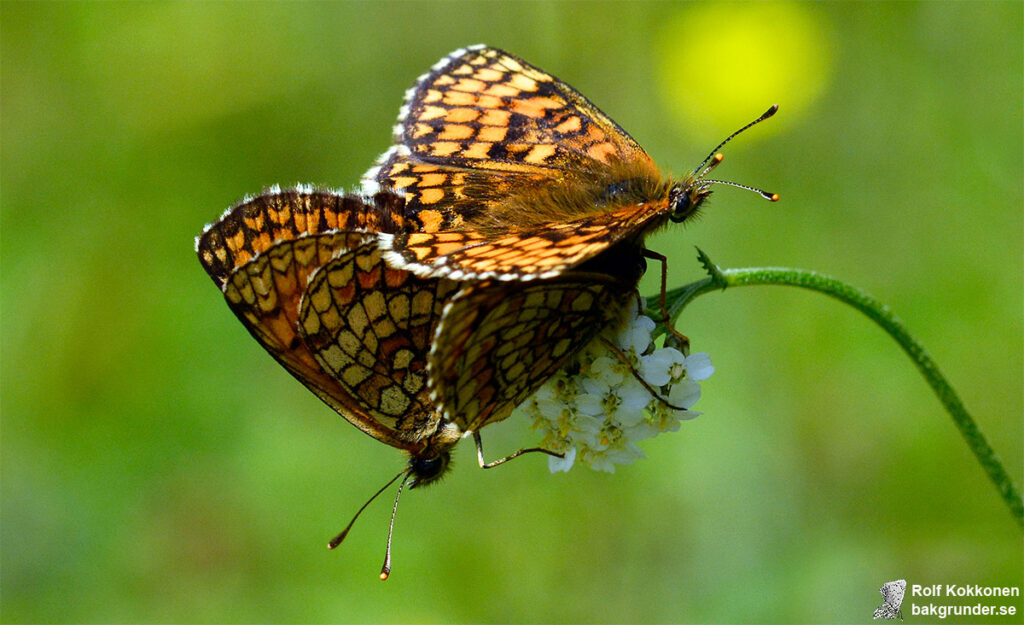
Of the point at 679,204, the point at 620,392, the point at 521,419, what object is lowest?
the point at 521,419

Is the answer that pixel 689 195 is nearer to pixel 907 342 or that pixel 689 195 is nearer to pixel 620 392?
pixel 620 392

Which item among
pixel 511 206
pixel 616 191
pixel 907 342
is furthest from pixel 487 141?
pixel 907 342

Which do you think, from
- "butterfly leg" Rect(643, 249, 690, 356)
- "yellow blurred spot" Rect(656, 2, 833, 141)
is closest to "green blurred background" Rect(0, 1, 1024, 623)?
"yellow blurred spot" Rect(656, 2, 833, 141)

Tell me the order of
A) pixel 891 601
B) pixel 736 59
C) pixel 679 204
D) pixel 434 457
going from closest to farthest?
pixel 679 204, pixel 434 457, pixel 891 601, pixel 736 59

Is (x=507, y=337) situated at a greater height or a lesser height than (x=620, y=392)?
greater

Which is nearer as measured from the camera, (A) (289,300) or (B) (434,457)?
(A) (289,300)

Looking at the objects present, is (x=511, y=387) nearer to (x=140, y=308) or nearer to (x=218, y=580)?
(x=218, y=580)

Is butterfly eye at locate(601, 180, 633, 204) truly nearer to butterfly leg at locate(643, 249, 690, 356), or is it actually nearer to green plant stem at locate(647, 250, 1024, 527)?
butterfly leg at locate(643, 249, 690, 356)

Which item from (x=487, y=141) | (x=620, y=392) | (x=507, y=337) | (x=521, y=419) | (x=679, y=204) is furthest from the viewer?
Answer: (x=521, y=419)
